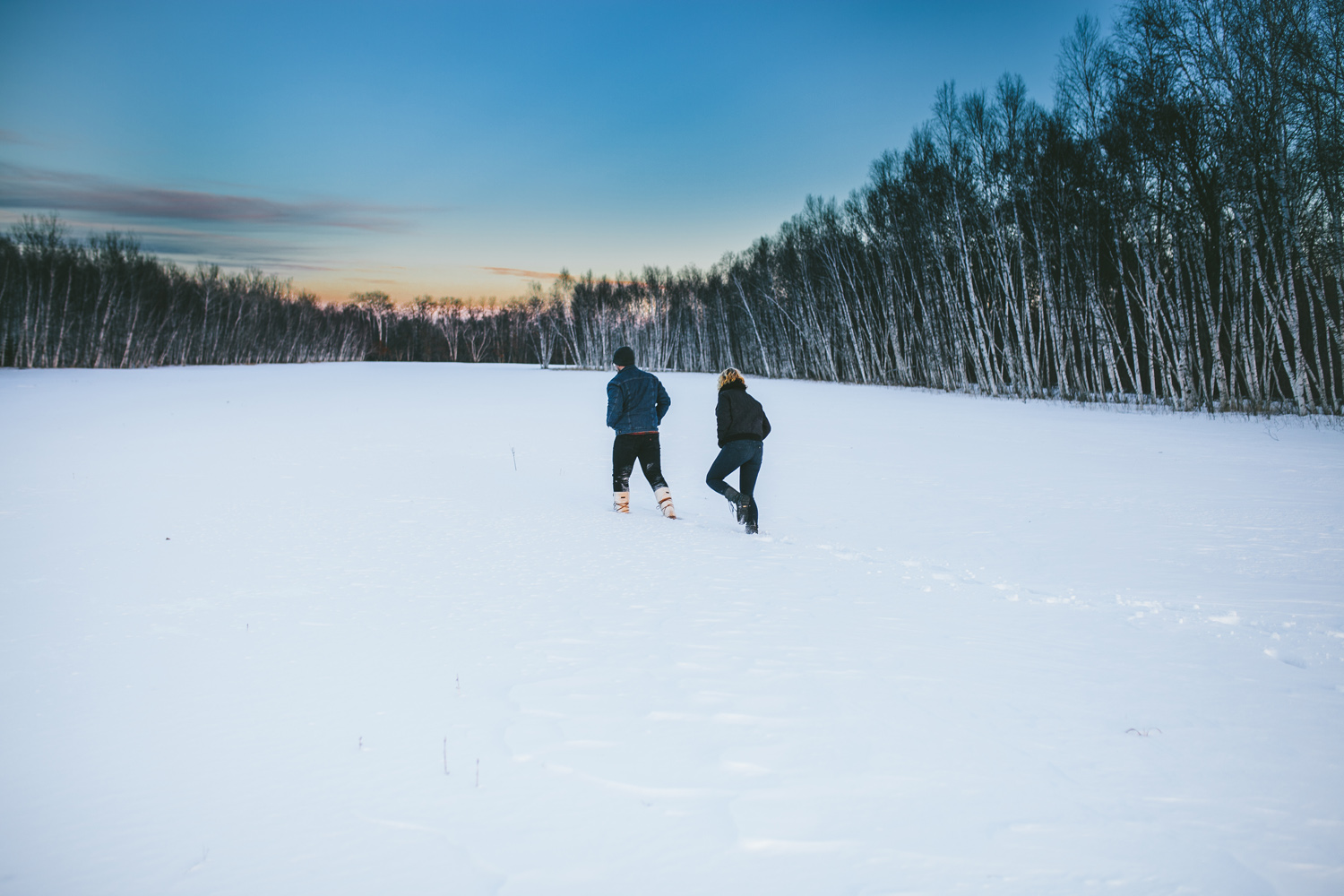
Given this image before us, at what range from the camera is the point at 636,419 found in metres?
7.68

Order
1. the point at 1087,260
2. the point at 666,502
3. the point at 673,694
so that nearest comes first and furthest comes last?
the point at 673,694 < the point at 666,502 < the point at 1087,260

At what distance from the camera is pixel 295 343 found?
80062mm

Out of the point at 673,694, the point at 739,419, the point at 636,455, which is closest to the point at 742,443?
the point at 739,419

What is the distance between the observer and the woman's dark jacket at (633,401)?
7.65 meters

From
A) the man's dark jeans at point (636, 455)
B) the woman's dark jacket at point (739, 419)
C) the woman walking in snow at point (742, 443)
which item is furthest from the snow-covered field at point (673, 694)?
the woman's dark jacket at point (739, 419)

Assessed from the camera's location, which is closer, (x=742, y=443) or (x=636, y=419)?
(x=742, y=443)

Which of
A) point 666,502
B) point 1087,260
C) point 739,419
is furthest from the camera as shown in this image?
point 1087,260

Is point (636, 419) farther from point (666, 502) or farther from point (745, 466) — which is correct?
point (745, 466)

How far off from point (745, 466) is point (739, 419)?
19.1 inches

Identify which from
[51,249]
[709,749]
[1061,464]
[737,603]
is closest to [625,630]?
[737,603]

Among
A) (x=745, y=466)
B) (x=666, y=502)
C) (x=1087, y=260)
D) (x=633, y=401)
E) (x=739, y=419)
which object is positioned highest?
(x=1087, y=260)

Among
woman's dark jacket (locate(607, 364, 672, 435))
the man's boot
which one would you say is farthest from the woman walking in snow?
woman's dark jacket (locate(607, 364, 672, 435))

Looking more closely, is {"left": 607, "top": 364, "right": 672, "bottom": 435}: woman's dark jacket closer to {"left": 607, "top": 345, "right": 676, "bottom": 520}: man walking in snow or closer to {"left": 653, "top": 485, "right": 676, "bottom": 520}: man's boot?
{"left": 607, "top": 345, "right": 676, "bottom": 520}: man walking in snow

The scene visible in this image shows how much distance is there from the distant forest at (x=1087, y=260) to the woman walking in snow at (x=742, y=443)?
14423 millimetres
